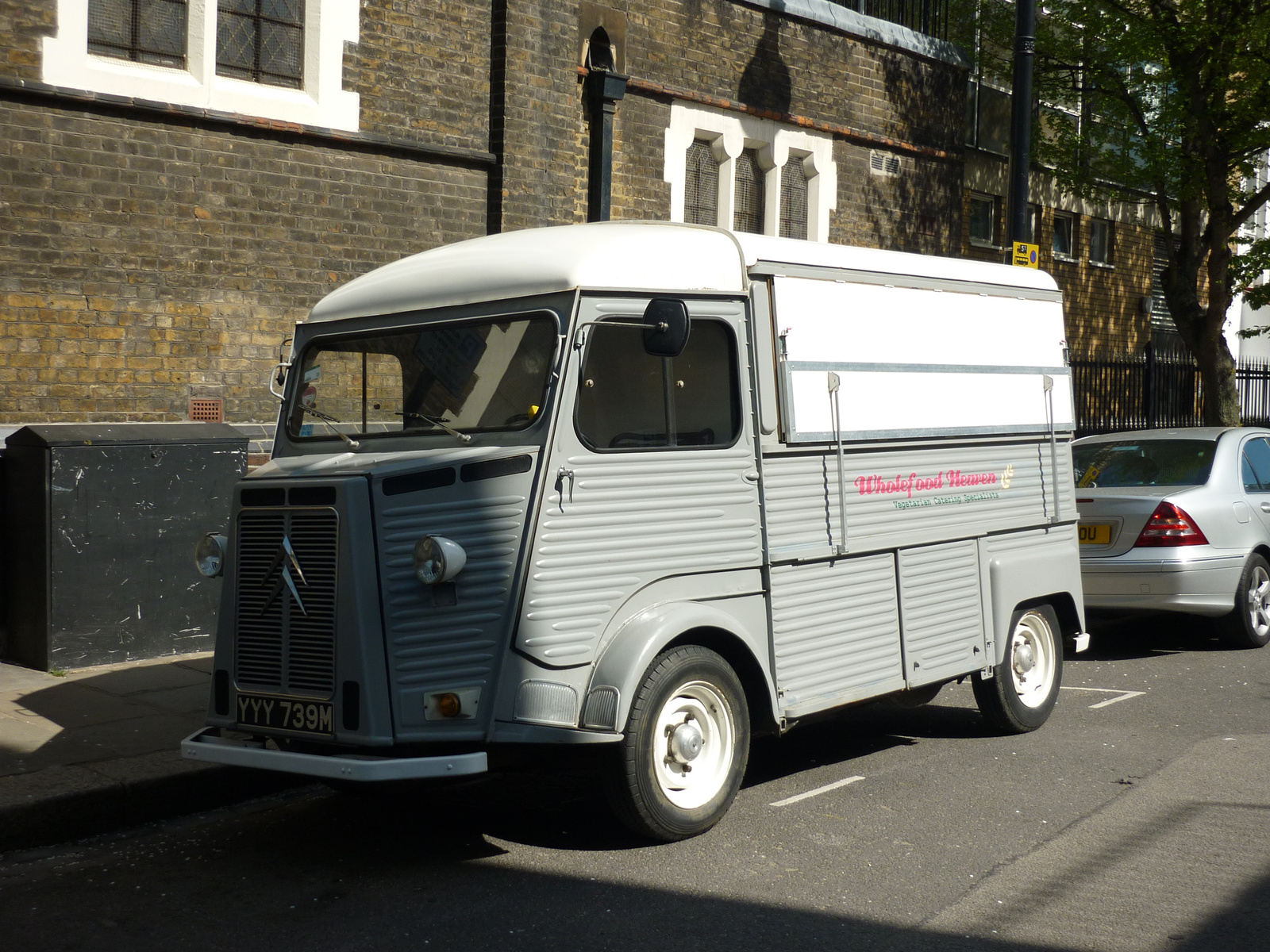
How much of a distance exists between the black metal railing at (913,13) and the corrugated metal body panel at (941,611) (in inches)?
519

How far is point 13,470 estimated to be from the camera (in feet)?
29.1

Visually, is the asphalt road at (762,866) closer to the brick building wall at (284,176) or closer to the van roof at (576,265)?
the van roof at (576,265)

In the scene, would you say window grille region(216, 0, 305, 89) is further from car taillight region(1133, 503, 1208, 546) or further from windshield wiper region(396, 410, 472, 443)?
car taillight region(1133, 503, 1208, 546)

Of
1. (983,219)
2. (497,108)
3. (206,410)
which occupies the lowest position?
(206,410)

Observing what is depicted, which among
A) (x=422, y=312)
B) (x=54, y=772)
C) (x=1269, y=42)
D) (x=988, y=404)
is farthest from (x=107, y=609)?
(x=1269, y=42)

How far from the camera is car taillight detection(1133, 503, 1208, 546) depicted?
33.3ft

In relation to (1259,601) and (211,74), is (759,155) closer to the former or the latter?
(211,74)

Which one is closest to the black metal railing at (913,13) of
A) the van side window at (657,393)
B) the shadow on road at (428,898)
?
the van side window at (657,393)

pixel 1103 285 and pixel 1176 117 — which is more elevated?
pixel 1176 117

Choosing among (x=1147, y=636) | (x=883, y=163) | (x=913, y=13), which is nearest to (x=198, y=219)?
(x=1147, y=636)

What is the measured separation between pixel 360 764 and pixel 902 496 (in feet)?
10.2

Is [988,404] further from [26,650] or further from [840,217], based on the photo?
[840,217]

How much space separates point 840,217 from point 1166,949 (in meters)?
14.4

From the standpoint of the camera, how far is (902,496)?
22.6 feet
